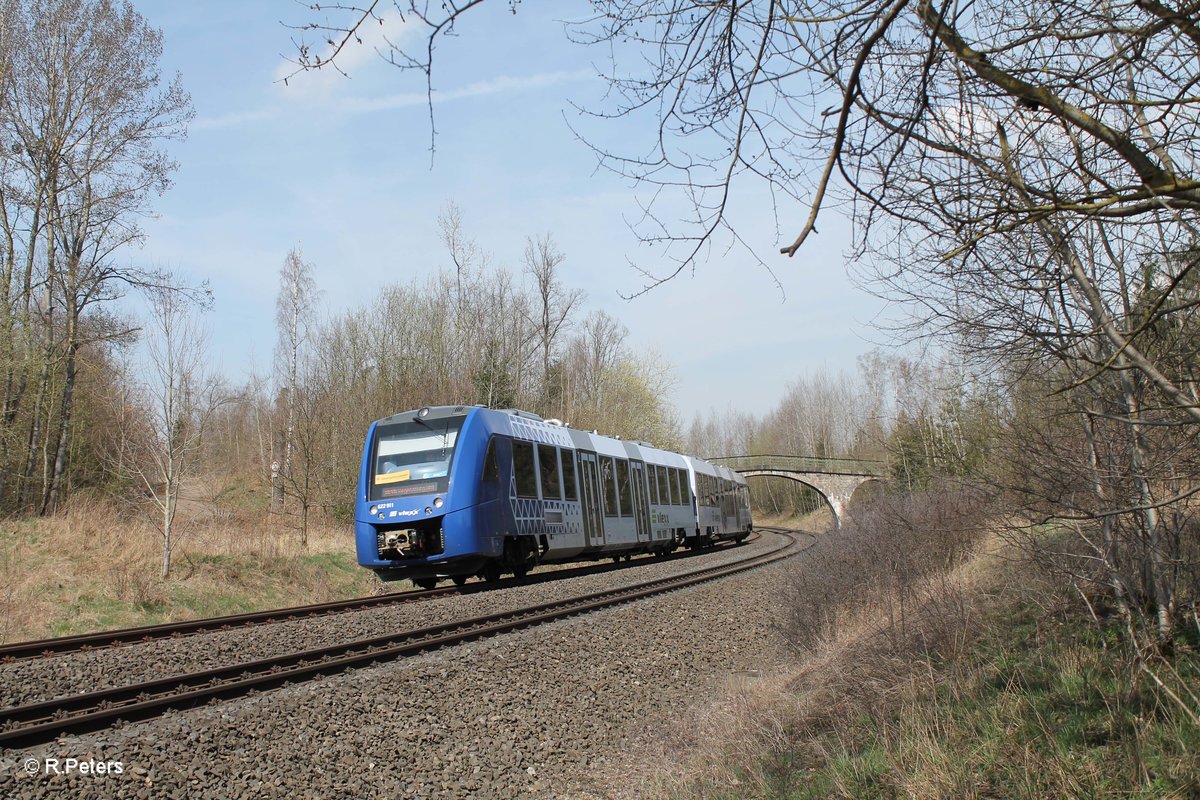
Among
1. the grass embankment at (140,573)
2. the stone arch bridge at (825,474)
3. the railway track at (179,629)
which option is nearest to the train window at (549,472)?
the railway track at (179,629)

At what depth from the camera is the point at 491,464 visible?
48.6 ft

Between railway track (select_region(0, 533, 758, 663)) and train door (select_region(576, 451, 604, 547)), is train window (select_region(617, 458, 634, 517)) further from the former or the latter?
railway track (select_region(0, 533, 758, 663))

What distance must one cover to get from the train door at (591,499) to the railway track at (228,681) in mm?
6846

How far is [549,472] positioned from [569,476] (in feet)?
3.28

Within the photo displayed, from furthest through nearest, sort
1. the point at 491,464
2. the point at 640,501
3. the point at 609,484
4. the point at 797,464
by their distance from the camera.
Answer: the point at 797,464
the point at 640,501
the point at 609,484
the point at 491,464

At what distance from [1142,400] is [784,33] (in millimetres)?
3858

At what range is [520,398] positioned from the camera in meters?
41.8

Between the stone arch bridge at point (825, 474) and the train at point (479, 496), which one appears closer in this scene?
the train at point (479, 496)

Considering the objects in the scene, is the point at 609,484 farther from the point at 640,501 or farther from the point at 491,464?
the point at 491,464

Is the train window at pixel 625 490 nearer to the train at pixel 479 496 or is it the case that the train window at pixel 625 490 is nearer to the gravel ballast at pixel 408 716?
the train at pixel 479 496

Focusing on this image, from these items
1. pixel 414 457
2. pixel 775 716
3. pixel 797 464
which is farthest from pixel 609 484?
pixel 797 464

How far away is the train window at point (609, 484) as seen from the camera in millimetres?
19734

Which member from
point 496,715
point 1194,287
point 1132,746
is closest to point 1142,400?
point 1194,287

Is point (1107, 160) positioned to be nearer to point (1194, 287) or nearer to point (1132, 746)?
point (1194, 287)
